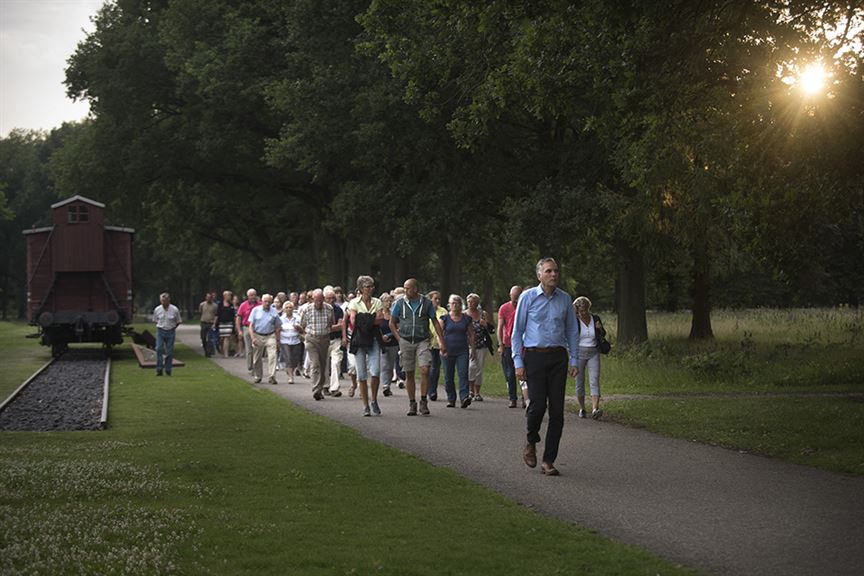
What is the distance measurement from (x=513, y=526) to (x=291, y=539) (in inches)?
65.6

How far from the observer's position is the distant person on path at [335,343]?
77.7 ft

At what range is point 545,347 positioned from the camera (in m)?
12.8

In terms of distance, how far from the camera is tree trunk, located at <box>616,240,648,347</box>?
112 feet

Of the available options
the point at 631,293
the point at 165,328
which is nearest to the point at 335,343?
the point at 165,328

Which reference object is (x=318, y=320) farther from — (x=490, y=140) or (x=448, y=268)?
(x=448, y=268)

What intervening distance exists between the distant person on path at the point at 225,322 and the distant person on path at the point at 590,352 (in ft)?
75.4

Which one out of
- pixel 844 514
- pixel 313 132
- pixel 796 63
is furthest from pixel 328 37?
pixel 844 514

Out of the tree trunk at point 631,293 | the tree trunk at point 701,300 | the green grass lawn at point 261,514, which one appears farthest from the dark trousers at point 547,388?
the tree trunk at point 701,300

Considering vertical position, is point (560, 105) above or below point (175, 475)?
above

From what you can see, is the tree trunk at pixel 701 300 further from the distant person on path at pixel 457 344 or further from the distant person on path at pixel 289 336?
the distant person on path at pixel 457 344

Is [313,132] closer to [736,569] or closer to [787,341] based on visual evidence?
[787,341]

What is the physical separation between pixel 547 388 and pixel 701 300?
27126 millimetres

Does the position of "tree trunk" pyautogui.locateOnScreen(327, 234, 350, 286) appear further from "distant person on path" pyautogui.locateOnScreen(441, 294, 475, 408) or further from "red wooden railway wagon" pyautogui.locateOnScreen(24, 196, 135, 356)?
"distant person on path" pyautogui.locateOnScreen(441, 294, 475, 408)

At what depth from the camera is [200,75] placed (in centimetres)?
4512
